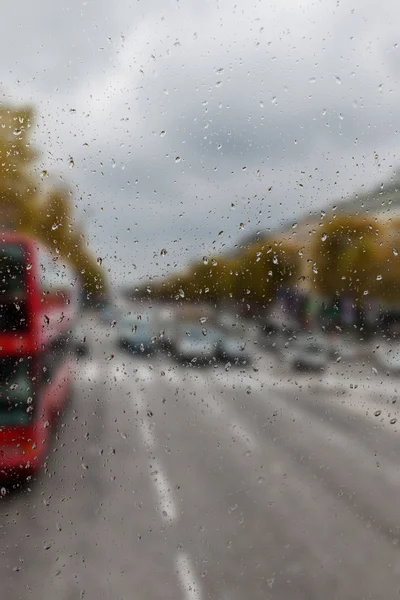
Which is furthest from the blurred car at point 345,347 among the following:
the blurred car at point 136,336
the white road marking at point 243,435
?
the blurred car at point 136,336

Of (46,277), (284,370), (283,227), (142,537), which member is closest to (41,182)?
(46,277)

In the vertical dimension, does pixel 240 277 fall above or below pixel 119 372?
above

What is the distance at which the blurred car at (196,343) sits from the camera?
1443 millimetres

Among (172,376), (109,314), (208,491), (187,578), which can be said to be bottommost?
(187,578)

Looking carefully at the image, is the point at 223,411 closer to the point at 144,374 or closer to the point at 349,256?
the point at 144,374

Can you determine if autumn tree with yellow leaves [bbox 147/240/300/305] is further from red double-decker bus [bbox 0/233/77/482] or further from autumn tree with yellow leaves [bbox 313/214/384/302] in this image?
red double-decker bus [bbox 0/233/77/482]

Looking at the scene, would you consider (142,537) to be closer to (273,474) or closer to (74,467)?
(74,467)

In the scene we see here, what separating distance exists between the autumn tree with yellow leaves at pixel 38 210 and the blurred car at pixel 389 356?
0.66m

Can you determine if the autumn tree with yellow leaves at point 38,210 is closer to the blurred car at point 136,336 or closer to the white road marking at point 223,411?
the blurred car at point 136,336

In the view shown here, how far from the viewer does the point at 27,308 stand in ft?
4.66

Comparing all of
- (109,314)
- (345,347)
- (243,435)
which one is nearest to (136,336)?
(109,314)

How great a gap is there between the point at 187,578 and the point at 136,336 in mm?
564

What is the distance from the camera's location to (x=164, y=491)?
145 cm

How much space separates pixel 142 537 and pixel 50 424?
1.10ft
